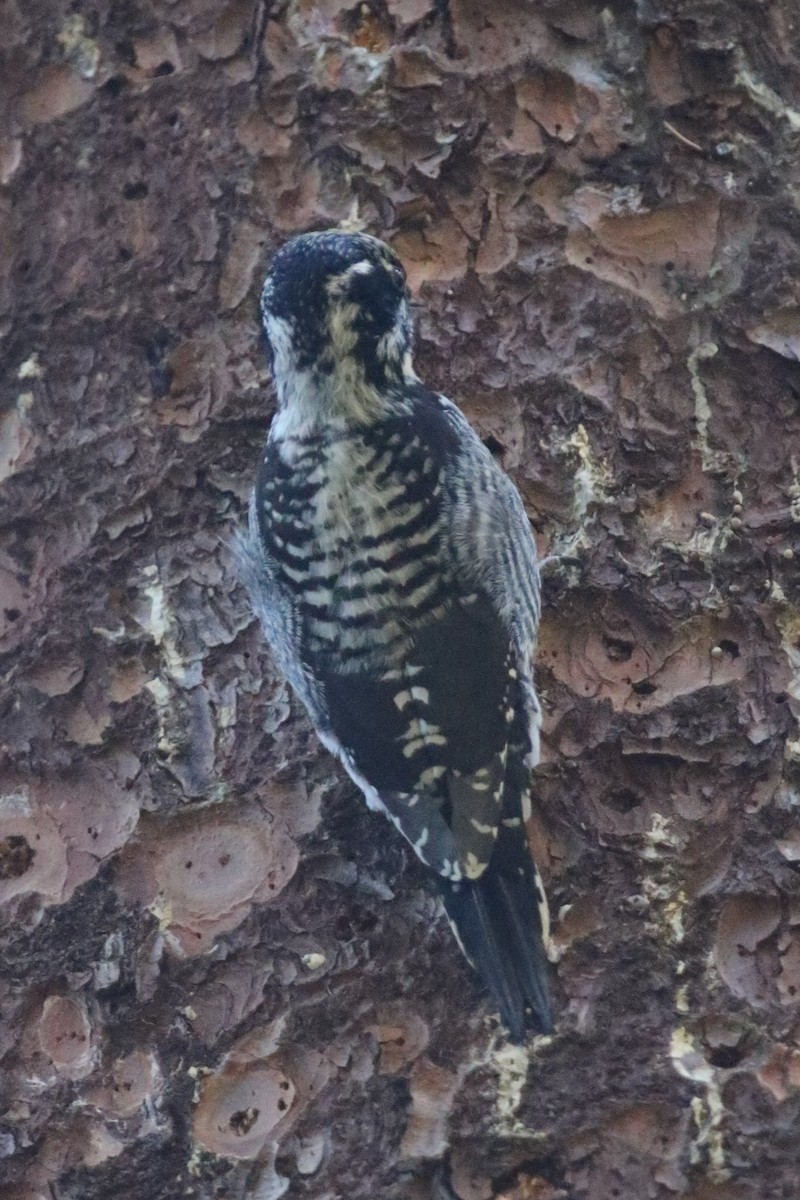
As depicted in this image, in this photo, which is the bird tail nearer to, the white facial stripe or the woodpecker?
the woodpecker

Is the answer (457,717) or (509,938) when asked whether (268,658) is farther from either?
(509,938)

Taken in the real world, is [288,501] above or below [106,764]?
above

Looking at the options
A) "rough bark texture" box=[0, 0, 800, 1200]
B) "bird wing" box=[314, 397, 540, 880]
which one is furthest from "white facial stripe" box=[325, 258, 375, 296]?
"bird wing" box=[314, 397, 540, 880]

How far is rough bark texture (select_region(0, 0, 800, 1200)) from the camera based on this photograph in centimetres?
268

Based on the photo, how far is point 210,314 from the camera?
2902mm

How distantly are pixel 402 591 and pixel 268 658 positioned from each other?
1.06 feet

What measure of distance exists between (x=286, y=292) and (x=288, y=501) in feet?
1.41

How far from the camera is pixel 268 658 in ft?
9.37

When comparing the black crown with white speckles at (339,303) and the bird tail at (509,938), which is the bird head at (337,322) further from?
the bird tail at (509,938)

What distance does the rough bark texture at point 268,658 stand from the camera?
2676 mm

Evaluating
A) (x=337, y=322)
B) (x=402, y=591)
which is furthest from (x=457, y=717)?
(x=337, y=322)

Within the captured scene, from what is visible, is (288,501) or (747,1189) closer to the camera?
(747,1189)

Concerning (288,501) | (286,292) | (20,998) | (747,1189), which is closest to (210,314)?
(286,292)

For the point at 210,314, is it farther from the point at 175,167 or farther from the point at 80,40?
the point at 80,40
